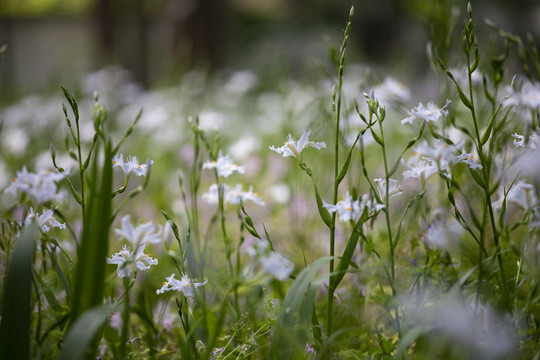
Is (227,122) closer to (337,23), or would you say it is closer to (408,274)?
(408,274)

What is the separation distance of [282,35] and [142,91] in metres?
3.65

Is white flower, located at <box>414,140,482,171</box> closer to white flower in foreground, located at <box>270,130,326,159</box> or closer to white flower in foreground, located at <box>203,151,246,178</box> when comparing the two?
white flower in foreground, located at <box>270,130,326,159</box>

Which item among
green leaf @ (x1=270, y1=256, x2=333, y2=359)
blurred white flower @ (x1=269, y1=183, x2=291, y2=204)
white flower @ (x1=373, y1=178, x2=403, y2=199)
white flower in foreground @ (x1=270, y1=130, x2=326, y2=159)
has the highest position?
blurred white flower @ (x1=269, y1=183, x2=291, y2=204)

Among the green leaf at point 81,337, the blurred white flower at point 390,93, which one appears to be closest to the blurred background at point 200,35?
the blurred white flower at point 390,93

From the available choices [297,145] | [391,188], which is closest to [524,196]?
[391,188]

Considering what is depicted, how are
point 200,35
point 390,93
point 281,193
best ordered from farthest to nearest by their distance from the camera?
point 200,35 < point 281,193 < point 390,93

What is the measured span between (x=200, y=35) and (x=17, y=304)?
16.2ft

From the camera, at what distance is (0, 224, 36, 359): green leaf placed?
2.73ft

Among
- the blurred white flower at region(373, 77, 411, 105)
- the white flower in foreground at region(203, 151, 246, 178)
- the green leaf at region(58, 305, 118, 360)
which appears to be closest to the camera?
the green leaf at region(58, 305, 118, 360)

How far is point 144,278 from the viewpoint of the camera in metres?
1.68

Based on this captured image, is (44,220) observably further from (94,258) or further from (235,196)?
(235,196)

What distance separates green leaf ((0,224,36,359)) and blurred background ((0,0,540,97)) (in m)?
3.37

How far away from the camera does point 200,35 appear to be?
17.9ft

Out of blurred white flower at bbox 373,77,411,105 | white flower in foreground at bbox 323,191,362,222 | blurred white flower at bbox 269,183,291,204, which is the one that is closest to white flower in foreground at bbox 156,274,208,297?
white flower in foreground at bbox 323,191,362,222
